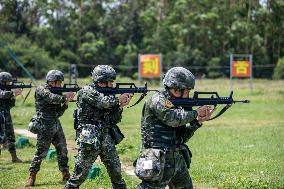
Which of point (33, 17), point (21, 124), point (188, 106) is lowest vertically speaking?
point (21, 124)

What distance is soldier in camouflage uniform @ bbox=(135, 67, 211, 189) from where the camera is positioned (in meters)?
6.70

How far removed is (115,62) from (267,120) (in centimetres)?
3489

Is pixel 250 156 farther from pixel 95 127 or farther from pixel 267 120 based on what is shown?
pixel 267 120

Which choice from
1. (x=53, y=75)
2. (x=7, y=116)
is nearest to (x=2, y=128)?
(x=7, y=116)

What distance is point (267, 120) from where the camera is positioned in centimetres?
2203

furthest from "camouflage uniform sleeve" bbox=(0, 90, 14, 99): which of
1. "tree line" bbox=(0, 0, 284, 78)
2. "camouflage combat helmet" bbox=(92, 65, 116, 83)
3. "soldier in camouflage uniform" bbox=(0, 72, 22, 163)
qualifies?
"tree line" bbox=(0, 0, 284, 78)

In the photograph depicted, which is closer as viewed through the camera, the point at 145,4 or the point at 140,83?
the point at 140,83

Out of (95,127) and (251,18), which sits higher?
Answer: (251,18)

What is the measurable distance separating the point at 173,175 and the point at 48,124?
14.8 ft

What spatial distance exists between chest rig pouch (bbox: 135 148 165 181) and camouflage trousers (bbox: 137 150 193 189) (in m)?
0.10

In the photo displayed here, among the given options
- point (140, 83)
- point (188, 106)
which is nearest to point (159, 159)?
point (188, 106)

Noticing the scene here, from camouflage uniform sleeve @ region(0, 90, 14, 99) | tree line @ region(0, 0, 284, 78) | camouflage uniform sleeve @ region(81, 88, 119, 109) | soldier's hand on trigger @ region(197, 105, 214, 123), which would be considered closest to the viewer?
soldier's hand on trigger @ region(197, 105, 214, 123)

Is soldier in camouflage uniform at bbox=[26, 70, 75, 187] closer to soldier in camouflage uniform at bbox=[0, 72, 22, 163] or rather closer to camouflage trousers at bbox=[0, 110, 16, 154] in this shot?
soldier in camouflage uniform at bbox=[0, 72, 22, 163]

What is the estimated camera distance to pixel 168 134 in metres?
6.89
